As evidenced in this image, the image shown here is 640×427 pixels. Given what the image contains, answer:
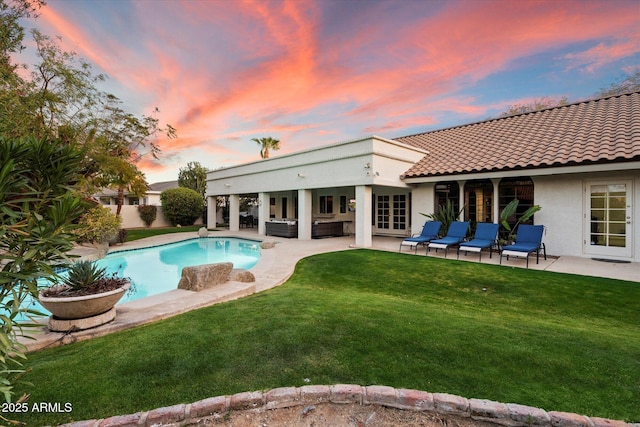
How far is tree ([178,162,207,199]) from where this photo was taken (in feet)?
137

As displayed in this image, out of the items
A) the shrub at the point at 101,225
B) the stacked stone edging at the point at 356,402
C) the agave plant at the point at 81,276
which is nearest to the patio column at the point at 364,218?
the agave plant at the point at 81,276

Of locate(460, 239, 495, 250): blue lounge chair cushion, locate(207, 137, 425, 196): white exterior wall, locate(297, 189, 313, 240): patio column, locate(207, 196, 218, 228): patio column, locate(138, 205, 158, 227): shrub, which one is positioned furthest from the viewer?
locate(138, 205, 158, 227): shrub

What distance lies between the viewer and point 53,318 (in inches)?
189

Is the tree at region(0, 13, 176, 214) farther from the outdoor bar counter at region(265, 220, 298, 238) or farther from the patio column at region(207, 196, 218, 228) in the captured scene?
the outdoor bar counter at region(265, 220, 298, 238)

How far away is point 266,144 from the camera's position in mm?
38219

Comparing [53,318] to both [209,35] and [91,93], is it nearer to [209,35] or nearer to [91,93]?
[209,35]

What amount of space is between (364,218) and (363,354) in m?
10.6

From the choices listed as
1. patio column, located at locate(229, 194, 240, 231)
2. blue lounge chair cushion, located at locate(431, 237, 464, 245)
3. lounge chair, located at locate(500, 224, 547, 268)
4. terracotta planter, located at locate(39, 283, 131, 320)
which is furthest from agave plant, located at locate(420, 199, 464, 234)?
patio column, located at locate(229, 194, 240, 231)

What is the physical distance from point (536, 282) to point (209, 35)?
48.7 feet

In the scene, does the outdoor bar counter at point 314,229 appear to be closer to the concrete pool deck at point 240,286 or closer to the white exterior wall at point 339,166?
the white exterior wall at point 339,166

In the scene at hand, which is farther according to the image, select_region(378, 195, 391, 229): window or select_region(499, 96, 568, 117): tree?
select_region(499, 96, 568, 117): tree

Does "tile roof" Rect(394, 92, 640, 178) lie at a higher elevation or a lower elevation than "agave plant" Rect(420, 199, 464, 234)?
higher

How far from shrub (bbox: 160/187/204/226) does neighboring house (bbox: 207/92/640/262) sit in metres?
12.4

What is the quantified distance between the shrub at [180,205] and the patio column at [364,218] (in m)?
22.2
